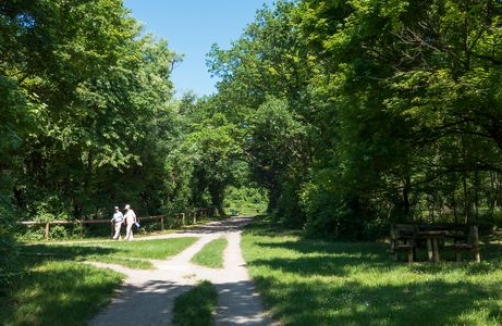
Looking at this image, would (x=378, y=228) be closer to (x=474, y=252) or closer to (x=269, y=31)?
(x=474, y=252)

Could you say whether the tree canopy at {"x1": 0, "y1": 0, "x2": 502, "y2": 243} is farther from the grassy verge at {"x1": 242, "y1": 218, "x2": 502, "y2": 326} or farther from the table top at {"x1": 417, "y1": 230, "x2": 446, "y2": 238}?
the grassy verge at {"x1": 242, "y1": 218, "x2": 502, "y2": 326}

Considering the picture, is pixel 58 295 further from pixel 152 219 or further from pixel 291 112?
pixel 152 219

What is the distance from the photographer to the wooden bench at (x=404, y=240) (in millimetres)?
15859

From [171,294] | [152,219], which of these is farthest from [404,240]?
[152,219]

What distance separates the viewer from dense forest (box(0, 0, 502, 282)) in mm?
12781

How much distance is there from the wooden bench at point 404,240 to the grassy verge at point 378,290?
614 mm

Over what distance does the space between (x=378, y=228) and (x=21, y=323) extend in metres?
20.0

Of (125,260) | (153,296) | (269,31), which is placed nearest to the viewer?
(153,296)

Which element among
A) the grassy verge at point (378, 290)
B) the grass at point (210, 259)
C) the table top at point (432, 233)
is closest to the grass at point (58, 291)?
the grass at point (210, 259)

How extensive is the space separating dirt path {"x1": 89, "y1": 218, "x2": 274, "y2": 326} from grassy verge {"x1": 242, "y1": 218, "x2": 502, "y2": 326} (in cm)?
40

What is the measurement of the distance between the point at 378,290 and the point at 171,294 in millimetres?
4342

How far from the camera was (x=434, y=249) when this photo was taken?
15719 mm

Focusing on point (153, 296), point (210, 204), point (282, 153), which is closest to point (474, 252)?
point (153, 296)

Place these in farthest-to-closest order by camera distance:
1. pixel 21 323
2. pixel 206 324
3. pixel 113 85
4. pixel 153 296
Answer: pixel 113 85, pixel 153 296, pixel 206 324, pixel 21 323
